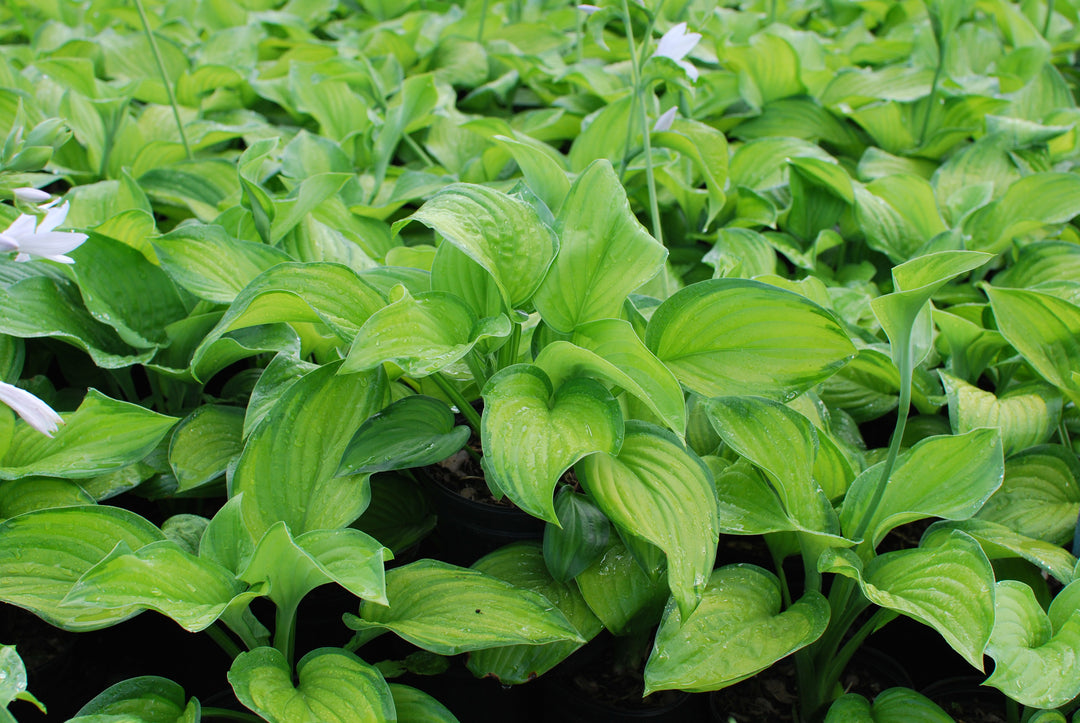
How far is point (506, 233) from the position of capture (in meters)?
1.03

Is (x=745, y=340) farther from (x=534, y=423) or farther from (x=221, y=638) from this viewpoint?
(x=221, y=638)

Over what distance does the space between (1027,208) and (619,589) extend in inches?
48.0

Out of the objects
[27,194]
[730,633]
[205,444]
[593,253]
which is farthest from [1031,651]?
[27,194]

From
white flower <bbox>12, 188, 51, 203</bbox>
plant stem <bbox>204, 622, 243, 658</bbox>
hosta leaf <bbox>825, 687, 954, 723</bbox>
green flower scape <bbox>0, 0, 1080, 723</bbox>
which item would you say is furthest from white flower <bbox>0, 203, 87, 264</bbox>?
hosta leaf <bbox>825, 687, 954, 723</bbox>

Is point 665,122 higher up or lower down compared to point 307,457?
higher up

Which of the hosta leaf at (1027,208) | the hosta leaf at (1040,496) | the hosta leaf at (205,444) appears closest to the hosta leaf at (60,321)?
the hosta leaf at (205,444)

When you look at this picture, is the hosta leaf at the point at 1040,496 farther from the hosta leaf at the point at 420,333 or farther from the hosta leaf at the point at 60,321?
the hosta leaf at the point at 60,321

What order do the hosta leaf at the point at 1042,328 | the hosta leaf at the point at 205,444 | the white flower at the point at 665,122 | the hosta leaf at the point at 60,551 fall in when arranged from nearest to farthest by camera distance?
the hosta leaf at the point at 60,551, the hosta leaf at the point at 205,444, the hosta leaf at the point at 1042,328, the white flower at the point at 665,122

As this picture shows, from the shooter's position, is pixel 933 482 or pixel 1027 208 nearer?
pixel 933 482

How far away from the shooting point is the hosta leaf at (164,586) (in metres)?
0.79

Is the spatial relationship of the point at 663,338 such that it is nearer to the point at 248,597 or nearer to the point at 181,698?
the point at 248,597

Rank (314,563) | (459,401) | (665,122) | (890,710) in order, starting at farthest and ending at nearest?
(665,122), (459,401), (890,710), (314,563)

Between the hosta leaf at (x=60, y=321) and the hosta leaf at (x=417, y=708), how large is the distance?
59 centimetres

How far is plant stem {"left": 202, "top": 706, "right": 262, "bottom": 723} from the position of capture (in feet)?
3.11
